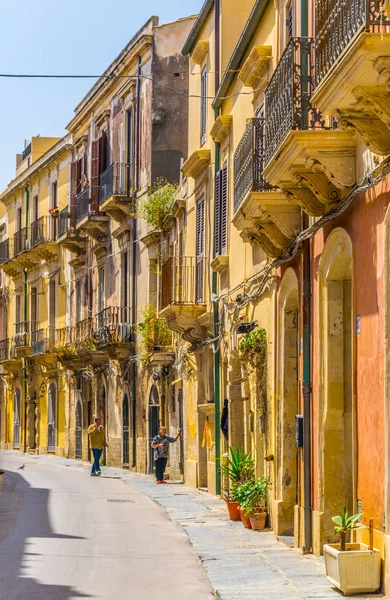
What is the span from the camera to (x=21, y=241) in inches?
1823

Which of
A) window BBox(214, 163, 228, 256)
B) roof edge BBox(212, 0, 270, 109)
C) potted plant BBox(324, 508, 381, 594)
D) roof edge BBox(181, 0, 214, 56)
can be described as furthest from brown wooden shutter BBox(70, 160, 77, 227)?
potted plant BBox(324, 508, 381, 594)

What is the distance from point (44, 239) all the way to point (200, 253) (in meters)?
19.6

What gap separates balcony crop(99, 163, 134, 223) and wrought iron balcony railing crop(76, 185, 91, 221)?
1875mm

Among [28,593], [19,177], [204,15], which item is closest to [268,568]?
[28,593]

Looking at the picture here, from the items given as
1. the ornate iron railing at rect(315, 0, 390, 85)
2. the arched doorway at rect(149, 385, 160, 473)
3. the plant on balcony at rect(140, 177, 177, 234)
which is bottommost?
the arched doorway at rect(149, 385, 160, 473)

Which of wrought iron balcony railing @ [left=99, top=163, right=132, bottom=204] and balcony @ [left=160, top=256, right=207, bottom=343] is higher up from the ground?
wrought iron balcony railing @ [left=99, top=163, right=132, bottom=204]

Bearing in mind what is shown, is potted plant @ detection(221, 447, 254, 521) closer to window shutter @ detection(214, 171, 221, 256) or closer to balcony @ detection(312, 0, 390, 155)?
window shutter @ detection(214, 171, 221, 256)

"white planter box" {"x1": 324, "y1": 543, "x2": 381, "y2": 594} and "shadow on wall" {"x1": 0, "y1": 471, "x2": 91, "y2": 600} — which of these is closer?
"white planter box" {"x1": 324, "y1": 543, "x2": 381, "y2": 594}

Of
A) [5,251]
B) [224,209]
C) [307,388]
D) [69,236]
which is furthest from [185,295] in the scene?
[5,251]

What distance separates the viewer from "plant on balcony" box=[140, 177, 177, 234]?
93.5ft

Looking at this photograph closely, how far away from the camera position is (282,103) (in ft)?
41.9

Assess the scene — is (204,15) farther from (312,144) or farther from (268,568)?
(268,568)

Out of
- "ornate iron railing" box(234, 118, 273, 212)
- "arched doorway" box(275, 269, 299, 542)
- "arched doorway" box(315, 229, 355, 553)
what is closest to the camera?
"arched doorway" box(315, 229, 355, 553)

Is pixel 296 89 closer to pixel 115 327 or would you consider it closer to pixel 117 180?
pixel 115 327
